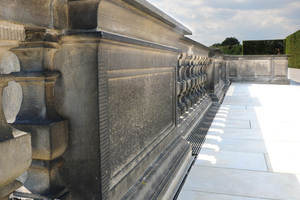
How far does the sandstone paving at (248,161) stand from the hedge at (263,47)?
18596 mm

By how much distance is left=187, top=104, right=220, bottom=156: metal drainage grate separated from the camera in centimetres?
392

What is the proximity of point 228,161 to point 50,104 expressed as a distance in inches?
97.9

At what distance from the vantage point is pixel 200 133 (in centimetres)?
463

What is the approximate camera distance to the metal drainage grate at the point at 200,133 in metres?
3.92

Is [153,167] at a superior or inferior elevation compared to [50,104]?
inferior

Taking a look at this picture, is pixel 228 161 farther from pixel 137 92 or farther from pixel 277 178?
pixel 137 92

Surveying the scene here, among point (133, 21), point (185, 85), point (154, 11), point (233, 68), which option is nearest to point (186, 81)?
point (185, 85)

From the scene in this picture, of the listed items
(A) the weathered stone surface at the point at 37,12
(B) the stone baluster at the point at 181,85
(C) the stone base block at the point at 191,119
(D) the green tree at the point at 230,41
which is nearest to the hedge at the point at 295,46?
(C) the stone base block at the point at 191,119

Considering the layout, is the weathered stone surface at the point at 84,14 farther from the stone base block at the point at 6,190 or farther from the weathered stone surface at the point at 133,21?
the stone base block at the point at 6,190

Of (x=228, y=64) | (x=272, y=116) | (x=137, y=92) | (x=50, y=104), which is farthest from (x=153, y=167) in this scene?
(x=228, y=64)

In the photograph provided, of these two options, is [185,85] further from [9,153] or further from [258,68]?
[258,68]

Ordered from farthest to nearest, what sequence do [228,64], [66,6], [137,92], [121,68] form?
[228,64]
[137,92]
[121,68]
[66,6]

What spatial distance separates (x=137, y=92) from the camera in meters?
2.07

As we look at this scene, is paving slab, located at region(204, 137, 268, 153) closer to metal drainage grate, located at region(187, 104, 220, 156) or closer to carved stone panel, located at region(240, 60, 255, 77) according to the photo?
metal drainage grate, located at region(187, 104, 220, 156)
